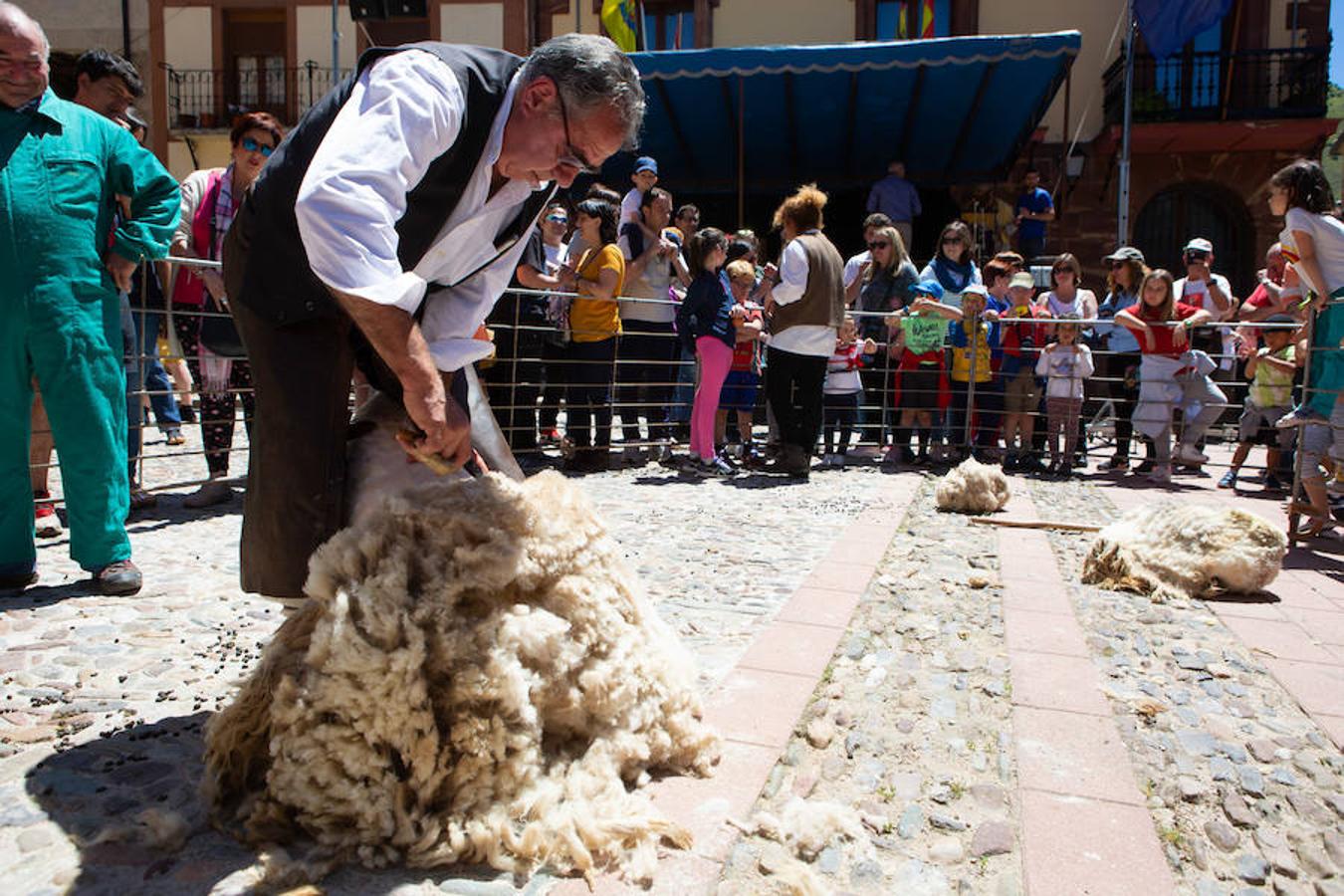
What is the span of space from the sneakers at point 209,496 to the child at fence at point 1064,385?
20.9ft

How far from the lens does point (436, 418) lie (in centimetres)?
192

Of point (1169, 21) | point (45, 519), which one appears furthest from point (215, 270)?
point (1169, 21)

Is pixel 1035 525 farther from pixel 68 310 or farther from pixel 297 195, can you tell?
pixel 68 310

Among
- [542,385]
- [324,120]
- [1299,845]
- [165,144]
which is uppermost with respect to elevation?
[165,144]

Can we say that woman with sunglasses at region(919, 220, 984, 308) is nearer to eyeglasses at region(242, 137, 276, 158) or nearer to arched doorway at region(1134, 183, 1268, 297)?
eyeglasses at region(242, 137, 276, 158)

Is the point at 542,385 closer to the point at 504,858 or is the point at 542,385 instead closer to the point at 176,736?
the point at 176,736

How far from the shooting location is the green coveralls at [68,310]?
137 inches

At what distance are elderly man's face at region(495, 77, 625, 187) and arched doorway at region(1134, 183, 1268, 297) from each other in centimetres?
1648

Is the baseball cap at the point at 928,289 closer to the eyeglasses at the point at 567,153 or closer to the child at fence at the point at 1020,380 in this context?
the child at fence at the point at 1020,380

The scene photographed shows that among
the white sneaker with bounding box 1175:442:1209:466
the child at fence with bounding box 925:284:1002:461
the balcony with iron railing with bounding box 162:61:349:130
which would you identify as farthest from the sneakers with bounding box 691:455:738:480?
the balcony with iron railing with bounding box 162:61:349:130

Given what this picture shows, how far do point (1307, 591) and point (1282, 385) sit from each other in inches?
132

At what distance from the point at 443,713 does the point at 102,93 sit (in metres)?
4.15

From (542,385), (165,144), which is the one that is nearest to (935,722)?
(542,385)

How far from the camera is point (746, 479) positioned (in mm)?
7289
